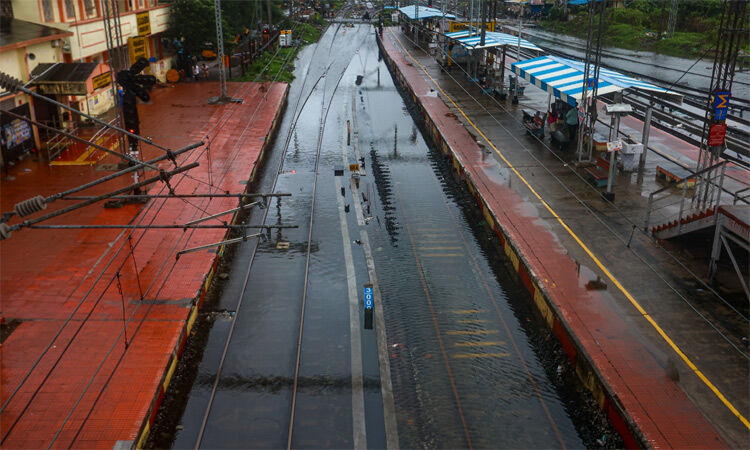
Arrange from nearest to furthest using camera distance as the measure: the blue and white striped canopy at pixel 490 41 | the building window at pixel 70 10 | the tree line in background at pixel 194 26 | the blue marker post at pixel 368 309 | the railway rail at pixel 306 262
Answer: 1. the railway rail at pixel 306 262
2. the blue marker post at pixel 368 309
3. the building window at pixel 70 10
4. the blue and white striped canopy at pixel 490 41
5. the tree line in background at pixel 194 26

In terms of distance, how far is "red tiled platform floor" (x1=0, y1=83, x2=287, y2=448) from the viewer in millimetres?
10539

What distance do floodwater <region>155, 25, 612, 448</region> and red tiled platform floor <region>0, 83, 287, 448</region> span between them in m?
0.98

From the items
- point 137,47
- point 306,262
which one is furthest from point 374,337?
point 137,47

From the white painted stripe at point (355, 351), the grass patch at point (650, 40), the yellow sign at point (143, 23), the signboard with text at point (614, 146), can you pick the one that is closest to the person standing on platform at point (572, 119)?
the signboard with text at point (614, 146)

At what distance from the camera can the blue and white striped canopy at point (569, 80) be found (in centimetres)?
2204

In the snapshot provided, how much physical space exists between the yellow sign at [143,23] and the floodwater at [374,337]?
15829mm

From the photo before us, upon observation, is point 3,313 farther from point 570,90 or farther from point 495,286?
point 570,90

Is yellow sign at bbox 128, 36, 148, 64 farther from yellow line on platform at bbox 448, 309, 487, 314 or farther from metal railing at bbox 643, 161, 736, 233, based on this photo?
metal railing at bbox 643, 161, 736, 233

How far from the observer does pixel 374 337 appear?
46.0 feet

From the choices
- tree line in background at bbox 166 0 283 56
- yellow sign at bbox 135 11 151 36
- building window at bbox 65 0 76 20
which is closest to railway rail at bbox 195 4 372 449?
tree line in background at bbox 166 0 283 56

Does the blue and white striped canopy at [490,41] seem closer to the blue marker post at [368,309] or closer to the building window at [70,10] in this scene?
the building window at [70,10]

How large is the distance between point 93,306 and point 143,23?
84.3 feet

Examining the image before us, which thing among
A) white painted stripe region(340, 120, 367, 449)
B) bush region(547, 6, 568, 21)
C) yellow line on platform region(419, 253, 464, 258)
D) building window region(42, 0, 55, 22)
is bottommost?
white painted stripe region(340, 120, 367, 449)

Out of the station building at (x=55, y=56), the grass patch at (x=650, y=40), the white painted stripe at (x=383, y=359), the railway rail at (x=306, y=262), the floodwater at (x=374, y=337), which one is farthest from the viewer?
the grass patch at (x=650, y=40)
